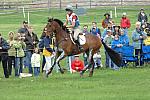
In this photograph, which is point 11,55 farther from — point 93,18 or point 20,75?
point 93,18

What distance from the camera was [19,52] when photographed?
22.5m

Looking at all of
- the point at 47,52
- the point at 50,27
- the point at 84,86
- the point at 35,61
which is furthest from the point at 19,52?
the point at 84,86

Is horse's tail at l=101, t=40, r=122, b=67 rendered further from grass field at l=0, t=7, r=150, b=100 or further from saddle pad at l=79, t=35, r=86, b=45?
saddle pad at l=79, t=35, r=86, b=45

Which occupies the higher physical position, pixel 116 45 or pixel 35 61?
pixel 116 45

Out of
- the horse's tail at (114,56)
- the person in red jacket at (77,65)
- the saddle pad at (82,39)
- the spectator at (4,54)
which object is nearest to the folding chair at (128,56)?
the horse's tail at (114,56)

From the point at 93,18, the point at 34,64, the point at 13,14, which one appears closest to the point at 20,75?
the point at 34,64

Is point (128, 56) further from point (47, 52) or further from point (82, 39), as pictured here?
point (47, 52)

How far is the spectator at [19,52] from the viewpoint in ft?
73.3

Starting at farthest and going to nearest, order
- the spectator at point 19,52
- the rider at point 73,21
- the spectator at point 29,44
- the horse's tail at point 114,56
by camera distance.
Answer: the spectator at point 29,44
the horse's tail at point 114,56
the spectator at point 19,52
the rider at point 73,21

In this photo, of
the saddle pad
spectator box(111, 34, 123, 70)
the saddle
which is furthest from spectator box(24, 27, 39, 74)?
spectator box(111, 34, 123, 70)

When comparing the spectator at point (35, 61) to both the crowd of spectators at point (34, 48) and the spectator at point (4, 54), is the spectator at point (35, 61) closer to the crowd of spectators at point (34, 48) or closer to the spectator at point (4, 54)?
the crowd of spectators at point (34, 48)

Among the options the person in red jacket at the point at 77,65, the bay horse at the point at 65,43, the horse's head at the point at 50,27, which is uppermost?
the horse's head at the point at 50,27

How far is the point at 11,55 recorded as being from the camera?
73.6 feet

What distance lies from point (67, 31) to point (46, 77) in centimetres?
209
